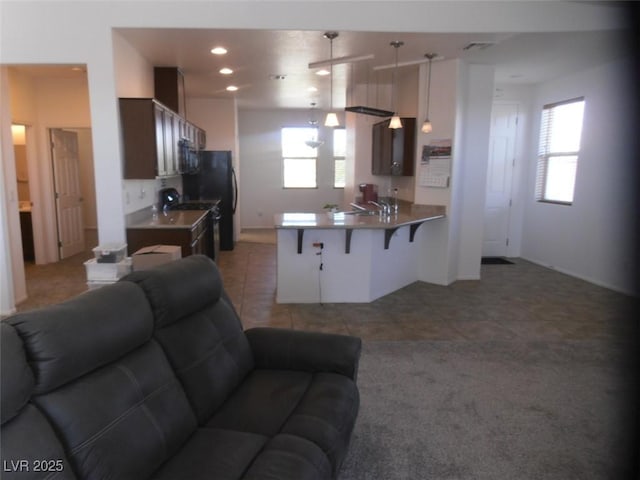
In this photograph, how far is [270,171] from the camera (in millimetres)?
10359

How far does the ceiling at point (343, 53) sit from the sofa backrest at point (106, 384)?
322 cm

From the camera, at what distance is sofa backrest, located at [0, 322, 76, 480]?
3.91ft

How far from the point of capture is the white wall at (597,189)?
17.2 ft

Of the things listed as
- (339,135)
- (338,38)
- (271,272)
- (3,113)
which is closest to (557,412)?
(338,38)

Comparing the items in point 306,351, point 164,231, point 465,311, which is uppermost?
point 164,231

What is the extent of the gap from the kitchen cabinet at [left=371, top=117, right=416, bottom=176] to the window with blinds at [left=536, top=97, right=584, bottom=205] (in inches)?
87.7

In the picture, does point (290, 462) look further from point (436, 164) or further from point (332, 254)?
point (436, 164)

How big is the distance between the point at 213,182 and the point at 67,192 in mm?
2289

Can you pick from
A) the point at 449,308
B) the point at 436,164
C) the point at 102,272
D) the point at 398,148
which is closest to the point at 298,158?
the point at 398,148

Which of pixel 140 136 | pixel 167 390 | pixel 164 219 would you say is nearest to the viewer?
pixel 167 390

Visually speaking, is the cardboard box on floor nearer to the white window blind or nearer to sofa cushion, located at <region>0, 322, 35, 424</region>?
sofa cushion, located at <region>0, 322, 35, 424</region>

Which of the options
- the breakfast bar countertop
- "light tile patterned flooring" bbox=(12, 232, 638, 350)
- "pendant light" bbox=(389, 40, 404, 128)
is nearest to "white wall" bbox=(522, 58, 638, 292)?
"light tile patterned flooring" bbox=(12, 232, 638, 350)

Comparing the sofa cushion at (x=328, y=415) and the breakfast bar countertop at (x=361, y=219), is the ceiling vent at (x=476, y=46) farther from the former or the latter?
the sofa cushion at (x=328, y=415)

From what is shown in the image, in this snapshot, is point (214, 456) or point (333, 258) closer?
point (214, 456)
